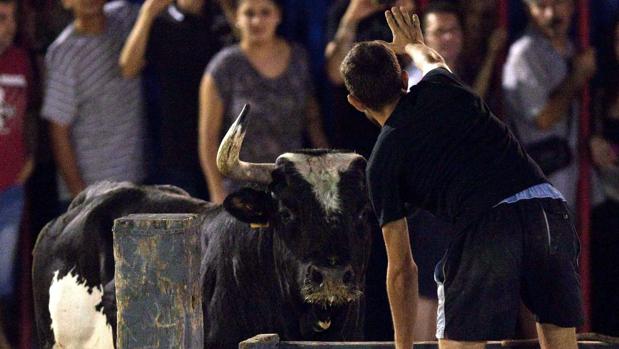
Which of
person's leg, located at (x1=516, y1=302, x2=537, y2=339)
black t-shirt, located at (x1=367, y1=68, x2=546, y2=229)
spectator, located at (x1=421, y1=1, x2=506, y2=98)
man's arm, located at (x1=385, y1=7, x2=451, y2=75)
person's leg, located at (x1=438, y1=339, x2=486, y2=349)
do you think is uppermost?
spectator, located at (x1=421, y1=1, x2=506, y2=98)

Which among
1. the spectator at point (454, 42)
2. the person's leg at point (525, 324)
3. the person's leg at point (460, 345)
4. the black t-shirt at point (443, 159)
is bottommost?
the person's leg at point (525, 324)

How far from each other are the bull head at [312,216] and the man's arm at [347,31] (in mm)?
1325

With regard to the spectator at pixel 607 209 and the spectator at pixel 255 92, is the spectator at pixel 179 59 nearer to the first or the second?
the spectator at pixel 255 92

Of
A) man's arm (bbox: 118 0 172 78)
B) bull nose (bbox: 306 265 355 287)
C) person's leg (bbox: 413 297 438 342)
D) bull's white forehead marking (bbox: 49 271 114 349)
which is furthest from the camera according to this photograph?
man's arm (bbox: 118 0 172 78)

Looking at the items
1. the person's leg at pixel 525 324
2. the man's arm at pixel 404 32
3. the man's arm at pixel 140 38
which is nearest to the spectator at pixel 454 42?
the person's leg at pixel 525 324

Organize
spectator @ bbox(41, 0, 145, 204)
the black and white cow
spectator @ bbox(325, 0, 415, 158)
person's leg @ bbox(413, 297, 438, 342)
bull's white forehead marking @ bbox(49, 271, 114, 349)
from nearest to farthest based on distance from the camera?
the black and white cow, bull's white forehead marking @ bbox(49, 271, 114, 349), person's leg @ bbox(413, 297, 438, 342), spectator @ bbox(325, 0, 415, 158), spectator @ bbox(41, 0, 145, 204)

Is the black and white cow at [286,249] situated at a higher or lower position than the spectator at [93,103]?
lower

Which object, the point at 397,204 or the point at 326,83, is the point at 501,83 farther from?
the point at 397,204

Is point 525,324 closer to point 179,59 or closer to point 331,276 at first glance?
point 331,276

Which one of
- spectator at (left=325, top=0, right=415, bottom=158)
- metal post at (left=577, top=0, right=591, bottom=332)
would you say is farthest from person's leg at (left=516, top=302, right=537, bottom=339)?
spectator at (left=325, top=0, right=415, bottom=158)

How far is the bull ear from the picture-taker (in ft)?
19.1

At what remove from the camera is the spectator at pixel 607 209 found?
751cm

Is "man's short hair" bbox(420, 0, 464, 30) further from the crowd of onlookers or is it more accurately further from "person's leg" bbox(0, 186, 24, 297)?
"person's leg" bbox(0, 186, 24, 297)

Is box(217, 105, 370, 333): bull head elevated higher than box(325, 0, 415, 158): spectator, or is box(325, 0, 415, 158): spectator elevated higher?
box(325, 0, 415, 158): spectator
